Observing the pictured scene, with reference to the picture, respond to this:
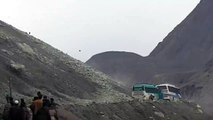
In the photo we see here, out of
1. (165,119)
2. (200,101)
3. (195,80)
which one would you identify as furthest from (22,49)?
(195,80)

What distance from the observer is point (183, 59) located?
452 ft

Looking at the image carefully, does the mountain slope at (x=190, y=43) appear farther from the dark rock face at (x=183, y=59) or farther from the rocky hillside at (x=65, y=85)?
the rocky hillside at (x=65, y=85)

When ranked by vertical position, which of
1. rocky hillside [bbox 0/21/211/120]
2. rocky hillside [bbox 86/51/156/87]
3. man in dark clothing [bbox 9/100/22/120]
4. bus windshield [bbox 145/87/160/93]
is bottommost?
man in dark clothing [bbox 9/100/22/120]

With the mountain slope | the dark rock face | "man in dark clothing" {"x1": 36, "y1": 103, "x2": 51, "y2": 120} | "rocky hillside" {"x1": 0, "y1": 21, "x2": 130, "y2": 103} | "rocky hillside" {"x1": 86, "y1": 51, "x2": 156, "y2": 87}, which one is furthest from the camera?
the mountain slope

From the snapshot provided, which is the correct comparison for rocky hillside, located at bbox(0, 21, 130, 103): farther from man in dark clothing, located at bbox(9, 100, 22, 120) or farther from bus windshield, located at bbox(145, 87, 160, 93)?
man in dark clothing, located at bbox(9, 100, 22, 120)

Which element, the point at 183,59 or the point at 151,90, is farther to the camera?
the point at 183,59

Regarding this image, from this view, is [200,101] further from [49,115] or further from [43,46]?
[49,115]

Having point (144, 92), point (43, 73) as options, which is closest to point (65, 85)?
point (43, 73)

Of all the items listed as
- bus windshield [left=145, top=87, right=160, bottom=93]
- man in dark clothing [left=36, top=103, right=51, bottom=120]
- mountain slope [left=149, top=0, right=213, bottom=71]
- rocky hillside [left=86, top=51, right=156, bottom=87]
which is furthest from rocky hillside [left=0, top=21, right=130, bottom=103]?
mountain slope [left=149, top=0, right=213, bottom=71]

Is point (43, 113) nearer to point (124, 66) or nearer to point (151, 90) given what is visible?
point (151, 90)

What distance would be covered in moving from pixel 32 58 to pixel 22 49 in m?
1.64

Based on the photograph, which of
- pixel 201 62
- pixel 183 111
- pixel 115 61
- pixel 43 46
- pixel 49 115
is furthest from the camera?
pixel 115 61

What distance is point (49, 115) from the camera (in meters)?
18.3

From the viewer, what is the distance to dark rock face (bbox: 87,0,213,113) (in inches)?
4589
